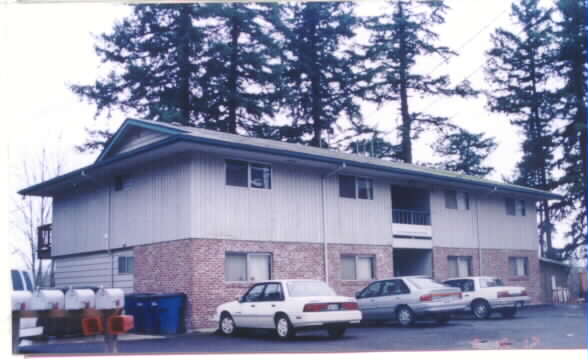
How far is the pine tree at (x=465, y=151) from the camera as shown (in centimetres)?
4538

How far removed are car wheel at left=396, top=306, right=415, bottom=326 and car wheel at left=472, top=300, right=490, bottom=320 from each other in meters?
3.99

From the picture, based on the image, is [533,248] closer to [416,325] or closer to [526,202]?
[526,202]

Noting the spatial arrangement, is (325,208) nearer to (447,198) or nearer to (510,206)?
Answer: (447,198)

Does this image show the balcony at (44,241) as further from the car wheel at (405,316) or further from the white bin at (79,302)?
the white bin at (79,302)

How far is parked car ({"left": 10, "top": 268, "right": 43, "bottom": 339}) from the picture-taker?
40.0 feet

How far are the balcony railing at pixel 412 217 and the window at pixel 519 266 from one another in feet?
19.5

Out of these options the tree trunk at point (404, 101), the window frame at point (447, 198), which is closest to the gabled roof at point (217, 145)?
the window frame at point (447, 198)

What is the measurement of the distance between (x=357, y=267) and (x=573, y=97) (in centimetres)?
2328

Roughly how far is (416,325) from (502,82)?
28.1m

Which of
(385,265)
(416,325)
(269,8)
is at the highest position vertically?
(269,8)

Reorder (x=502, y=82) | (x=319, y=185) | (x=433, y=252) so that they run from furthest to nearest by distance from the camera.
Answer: (x=502, y=82), (x=433, y=252), (x=319, y=185)

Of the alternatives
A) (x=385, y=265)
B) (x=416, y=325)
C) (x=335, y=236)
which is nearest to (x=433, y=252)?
(x=385, y=265)

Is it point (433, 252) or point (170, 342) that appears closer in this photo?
point (170, 342)

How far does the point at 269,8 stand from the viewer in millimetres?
39938
